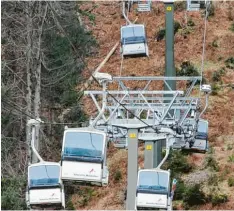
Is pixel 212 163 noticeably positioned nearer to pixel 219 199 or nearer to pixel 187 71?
pixel 219 199

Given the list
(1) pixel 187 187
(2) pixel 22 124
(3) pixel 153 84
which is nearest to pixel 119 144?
(1) pixel 187 187

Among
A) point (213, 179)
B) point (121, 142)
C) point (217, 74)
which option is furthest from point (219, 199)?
point (217, 74)

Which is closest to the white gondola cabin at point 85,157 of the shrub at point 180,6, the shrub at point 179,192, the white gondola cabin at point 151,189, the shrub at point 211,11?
the white gondola cabin at point 151,189

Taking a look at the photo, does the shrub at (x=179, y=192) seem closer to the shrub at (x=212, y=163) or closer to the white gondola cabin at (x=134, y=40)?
the shrub at (x=212, y=163)

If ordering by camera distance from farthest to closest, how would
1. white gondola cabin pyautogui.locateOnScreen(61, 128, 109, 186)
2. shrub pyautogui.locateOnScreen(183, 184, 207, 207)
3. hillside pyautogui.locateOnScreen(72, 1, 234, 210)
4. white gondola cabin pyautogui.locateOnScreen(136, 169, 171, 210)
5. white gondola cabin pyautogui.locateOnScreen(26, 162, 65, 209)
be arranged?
1. hillside pyautogui.locateOnScreen(72, 1, 234, 210)
2. shrub pyautogui.locateOnScreen(183, 184, 207, 207)
3. white gondola cabin pyautogui.locateOnScreen(136, 169, 171, 210)
4. white gondola cabin pyautogui.locateOnScreen(26, 162, 65, 209)
5. white gondola cabin pyautogui.locateOnScreen(61, 128, 109, 186)

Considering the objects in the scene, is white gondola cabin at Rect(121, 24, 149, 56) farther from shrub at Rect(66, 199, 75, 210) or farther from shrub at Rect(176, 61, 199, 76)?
shrub at Rect(176, 61, 199, 76)

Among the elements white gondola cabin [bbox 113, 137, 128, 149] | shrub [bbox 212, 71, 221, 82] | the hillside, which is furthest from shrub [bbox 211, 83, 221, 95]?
white gondola cabin [bbox 113, 137, 128, 149]

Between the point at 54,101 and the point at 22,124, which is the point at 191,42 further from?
the point at 22,124
